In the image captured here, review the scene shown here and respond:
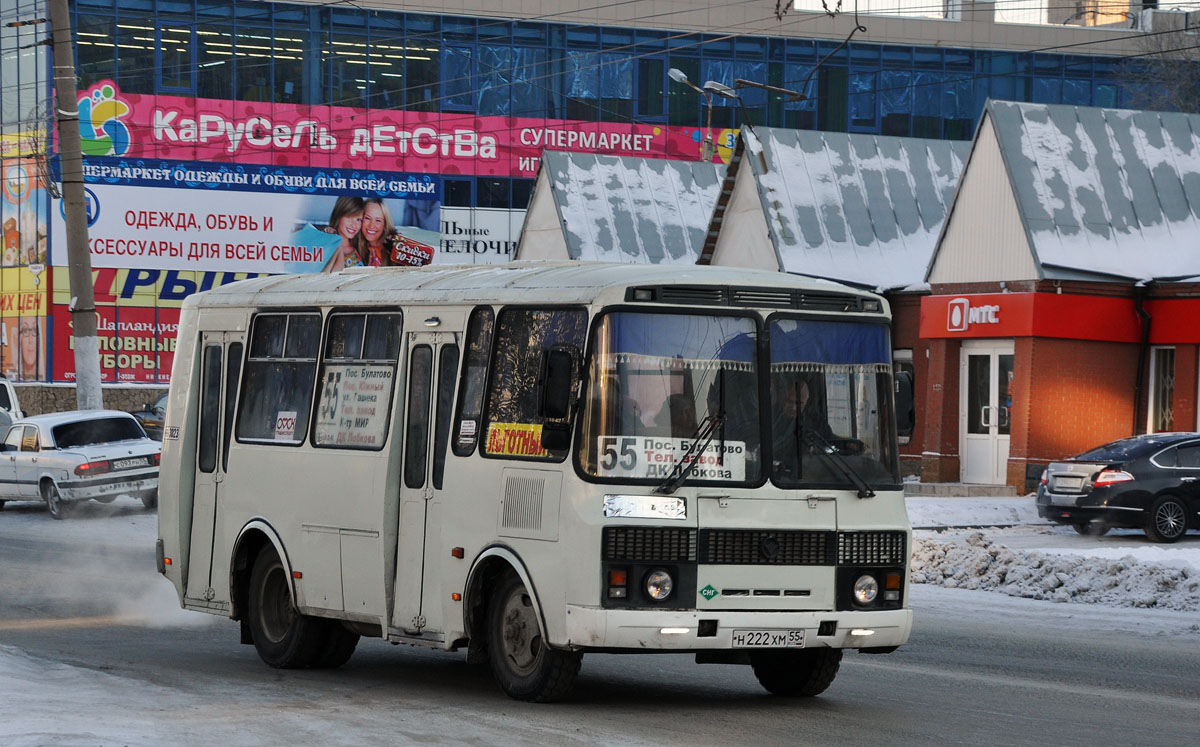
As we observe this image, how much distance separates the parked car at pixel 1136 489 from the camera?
2473cm

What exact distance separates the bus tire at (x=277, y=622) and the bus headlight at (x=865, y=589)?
409 cm

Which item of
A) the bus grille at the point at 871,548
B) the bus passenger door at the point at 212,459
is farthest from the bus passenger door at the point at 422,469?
the bus grille at the point at 871,548

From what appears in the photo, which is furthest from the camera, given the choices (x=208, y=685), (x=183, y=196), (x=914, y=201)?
(x=183, y=196)

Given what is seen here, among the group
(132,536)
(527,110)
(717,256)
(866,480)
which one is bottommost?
(132,536)

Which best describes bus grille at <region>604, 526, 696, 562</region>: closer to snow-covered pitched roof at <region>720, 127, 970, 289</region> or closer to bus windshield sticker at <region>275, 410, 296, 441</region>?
bus windshield sticker at <region>275, 410, 296, 441</region>

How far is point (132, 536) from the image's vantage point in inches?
1026

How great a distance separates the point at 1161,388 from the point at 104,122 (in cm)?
4215

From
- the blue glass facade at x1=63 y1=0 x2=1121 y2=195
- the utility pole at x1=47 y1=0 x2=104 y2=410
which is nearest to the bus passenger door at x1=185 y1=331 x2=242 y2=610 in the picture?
the utility pole at x1=47 y1=0 x2=104 y2=410

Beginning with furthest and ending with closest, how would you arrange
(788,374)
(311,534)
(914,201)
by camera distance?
(914,201) → (311,534) → (788,374)

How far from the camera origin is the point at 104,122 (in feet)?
211

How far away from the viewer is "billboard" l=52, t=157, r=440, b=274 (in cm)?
6359

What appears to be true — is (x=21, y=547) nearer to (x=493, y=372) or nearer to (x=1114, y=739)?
(x=493, y=372)

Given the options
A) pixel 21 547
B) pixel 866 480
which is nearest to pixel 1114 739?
pixel 866 480

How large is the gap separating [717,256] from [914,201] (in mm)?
4584
